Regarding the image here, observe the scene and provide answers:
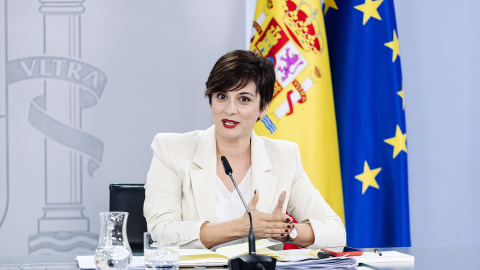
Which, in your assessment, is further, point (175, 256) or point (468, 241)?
point (468, 241)

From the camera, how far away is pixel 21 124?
3316mm

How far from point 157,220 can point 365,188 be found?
54.5 inches

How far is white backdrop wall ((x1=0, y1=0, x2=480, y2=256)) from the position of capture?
3.33 metres

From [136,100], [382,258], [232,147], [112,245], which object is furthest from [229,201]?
[136,100]

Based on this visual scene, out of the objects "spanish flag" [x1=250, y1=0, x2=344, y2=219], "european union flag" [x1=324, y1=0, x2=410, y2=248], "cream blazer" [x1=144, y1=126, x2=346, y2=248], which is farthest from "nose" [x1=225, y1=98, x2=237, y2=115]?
"european union flag" [x1=324, y1=0, x2=410, y2=248]

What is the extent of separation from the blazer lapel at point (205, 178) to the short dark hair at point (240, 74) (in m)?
0.18

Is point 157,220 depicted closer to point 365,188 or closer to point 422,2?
point 365,188

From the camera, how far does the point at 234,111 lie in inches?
89.4

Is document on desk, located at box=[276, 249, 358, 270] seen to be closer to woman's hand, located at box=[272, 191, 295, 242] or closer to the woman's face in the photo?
woman's hand, located at box=[272, 191, 295, 242]

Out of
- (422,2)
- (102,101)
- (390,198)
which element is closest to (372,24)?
(422,2)

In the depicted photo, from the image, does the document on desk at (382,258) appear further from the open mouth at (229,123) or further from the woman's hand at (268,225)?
the open mouth at (229,123)

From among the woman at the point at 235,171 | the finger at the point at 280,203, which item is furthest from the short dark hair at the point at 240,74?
the finger at the point at 280,203

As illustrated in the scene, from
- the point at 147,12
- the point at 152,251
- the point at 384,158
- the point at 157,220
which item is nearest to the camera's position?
the point at 152,251

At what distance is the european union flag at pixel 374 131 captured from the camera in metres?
3.18
